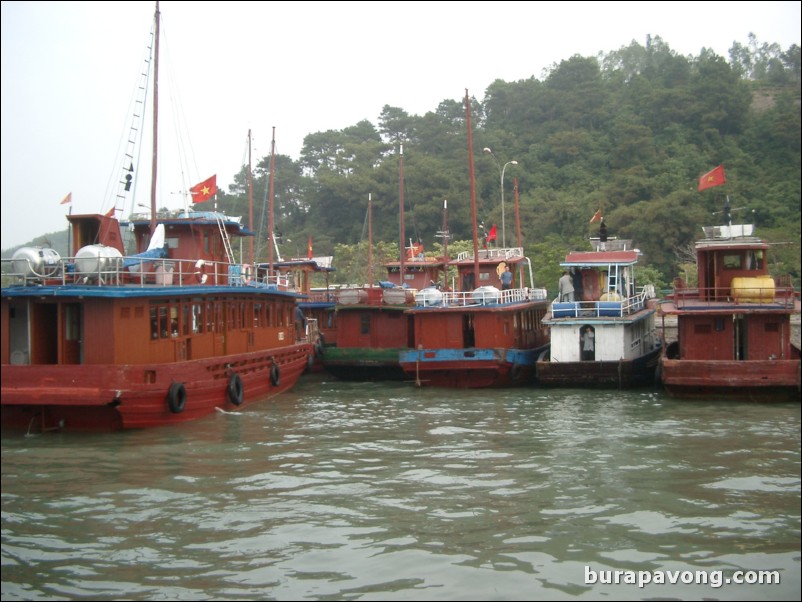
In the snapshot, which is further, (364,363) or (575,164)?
(575,164)

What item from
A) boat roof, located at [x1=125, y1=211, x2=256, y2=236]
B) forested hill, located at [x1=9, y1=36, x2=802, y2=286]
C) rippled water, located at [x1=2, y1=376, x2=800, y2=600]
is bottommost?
rippled water, located at [x1=2, y1=376, x2=800, y2=600]

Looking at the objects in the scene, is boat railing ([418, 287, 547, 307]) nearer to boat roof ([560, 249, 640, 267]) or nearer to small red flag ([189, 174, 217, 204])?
boat roof ([560, 249, 640, 267])

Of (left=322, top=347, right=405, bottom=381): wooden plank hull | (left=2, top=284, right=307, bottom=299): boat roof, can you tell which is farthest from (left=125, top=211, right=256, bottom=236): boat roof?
(left=322, top=347, right=405, bottom=381): wooden plank hull

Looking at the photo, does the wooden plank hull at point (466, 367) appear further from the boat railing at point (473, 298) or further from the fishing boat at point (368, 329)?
the fishing boat at point (368, 329)

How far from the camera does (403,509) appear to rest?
991 centimetres

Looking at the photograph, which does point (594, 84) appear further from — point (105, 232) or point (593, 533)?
point (593, 533)

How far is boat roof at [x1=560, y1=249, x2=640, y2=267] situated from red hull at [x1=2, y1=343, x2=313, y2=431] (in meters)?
11.0

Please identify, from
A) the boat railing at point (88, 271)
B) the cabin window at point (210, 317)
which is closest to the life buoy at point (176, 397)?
the boat railing at point (88, 271)

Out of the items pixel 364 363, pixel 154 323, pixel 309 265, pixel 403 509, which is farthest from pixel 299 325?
pixel 403 509

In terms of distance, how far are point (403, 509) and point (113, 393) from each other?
670cm

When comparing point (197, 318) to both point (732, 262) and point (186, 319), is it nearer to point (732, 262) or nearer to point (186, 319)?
point (186, 319)

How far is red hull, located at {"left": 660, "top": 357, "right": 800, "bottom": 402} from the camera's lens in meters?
17.5

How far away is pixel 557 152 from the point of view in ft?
195

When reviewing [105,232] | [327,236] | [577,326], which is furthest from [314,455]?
[327,236]
